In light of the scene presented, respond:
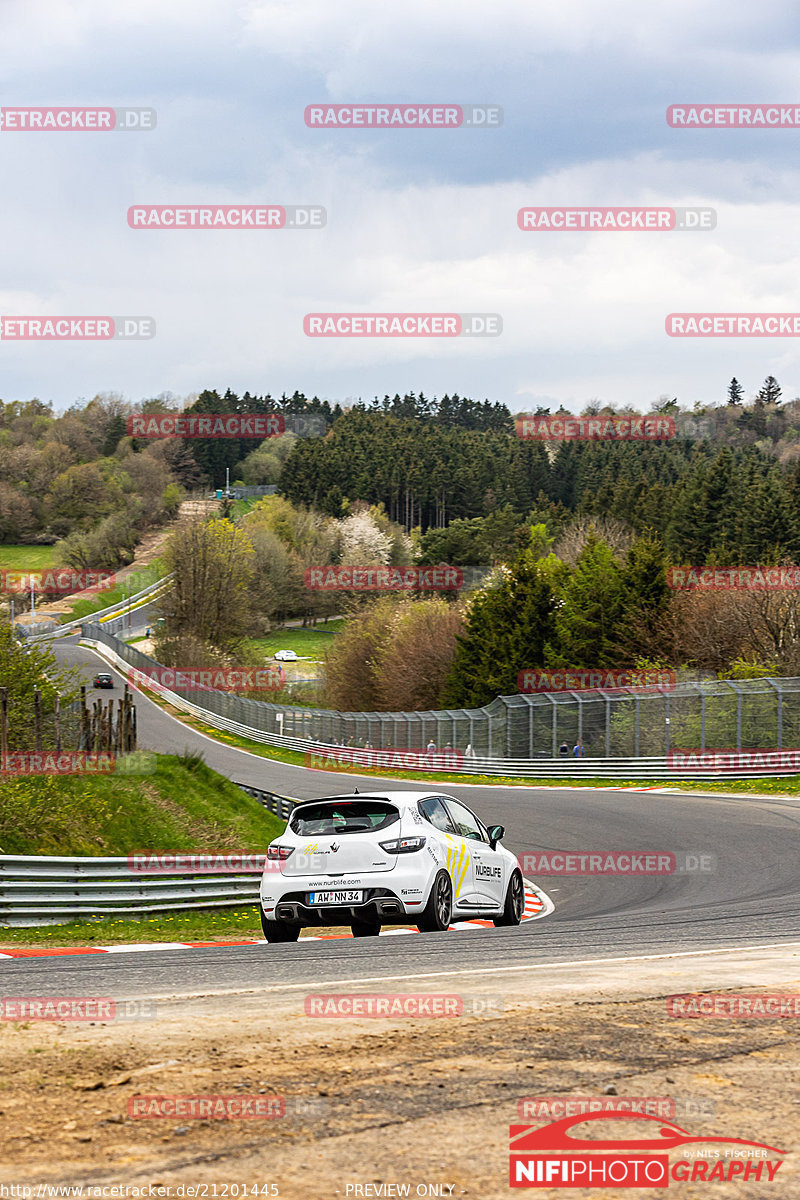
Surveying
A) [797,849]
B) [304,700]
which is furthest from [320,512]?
[797,849]

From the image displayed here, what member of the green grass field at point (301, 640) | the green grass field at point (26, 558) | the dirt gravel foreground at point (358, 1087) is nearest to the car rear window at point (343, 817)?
the dirt gravel foreground at point (358, 1087)

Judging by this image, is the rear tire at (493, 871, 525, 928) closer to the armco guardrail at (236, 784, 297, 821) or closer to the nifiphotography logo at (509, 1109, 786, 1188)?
the nifiphotography logo at (509, 1109, 786, 1188)

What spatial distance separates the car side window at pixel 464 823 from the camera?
12.6m

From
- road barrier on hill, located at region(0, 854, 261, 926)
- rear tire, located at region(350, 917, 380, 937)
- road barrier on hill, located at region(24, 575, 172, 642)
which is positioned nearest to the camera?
rear tire, located at region(350, 917, 380, 937)

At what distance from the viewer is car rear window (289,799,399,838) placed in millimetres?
11492

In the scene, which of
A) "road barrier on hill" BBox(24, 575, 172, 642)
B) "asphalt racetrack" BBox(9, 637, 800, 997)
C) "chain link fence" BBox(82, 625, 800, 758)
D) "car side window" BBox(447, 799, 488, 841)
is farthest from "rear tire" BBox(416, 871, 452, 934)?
"road barrier on hill" BBox(24, 575, 172, 642)

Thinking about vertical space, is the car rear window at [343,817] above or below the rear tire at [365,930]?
above

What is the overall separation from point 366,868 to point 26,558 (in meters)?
139

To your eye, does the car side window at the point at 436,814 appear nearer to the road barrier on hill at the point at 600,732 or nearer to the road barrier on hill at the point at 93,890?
the road barrier on hill at the point at 93,890

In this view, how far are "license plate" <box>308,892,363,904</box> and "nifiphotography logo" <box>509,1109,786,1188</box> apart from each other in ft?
22.7

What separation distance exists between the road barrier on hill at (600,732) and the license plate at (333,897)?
81.7ft

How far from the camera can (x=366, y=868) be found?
36.7 feet

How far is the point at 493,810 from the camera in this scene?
100 ft

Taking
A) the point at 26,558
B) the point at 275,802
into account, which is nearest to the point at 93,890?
the point at 275,802
